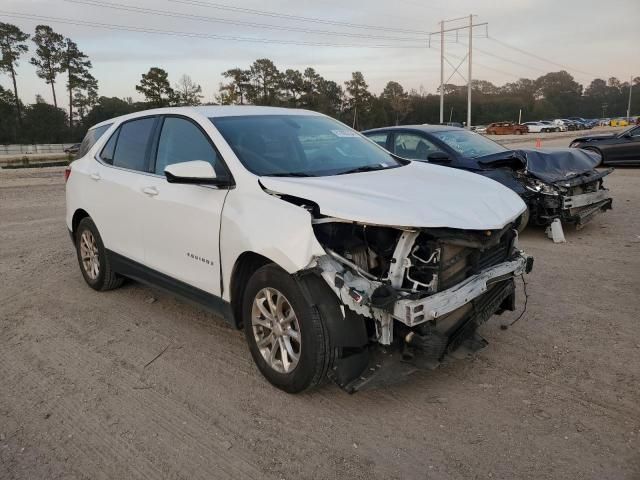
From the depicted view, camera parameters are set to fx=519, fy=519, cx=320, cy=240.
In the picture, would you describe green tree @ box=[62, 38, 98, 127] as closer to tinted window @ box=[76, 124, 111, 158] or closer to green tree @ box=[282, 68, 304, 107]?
green tree @ box=[282, 68, 304, 107]

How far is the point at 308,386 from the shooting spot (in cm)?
325

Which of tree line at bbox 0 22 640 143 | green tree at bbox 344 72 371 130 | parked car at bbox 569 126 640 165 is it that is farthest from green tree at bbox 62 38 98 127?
parked car at bbox 569 126 640 165

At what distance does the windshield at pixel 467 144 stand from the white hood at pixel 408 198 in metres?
3.78

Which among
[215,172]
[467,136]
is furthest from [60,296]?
[467,136]

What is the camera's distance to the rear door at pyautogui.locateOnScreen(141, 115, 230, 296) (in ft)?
12.2

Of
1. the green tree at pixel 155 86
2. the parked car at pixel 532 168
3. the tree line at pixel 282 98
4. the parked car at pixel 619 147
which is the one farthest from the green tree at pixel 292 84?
the parked car at pixel 532 168

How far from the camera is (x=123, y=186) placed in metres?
4.68

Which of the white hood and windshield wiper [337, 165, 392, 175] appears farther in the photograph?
windshield wiper [337, 165, 392, 175]

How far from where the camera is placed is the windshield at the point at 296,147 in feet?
12.3

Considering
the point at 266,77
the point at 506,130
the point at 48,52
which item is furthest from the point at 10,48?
the point at 506,130

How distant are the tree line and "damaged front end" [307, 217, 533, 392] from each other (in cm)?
5719

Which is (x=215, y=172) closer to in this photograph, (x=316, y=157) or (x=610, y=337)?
(x=316, y=157)

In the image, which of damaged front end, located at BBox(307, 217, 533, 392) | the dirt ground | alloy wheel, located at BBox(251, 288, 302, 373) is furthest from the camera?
alloy wheel, located at BBox(251, 288, 302, 373)

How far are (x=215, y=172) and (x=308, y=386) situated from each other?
62.1 inches
